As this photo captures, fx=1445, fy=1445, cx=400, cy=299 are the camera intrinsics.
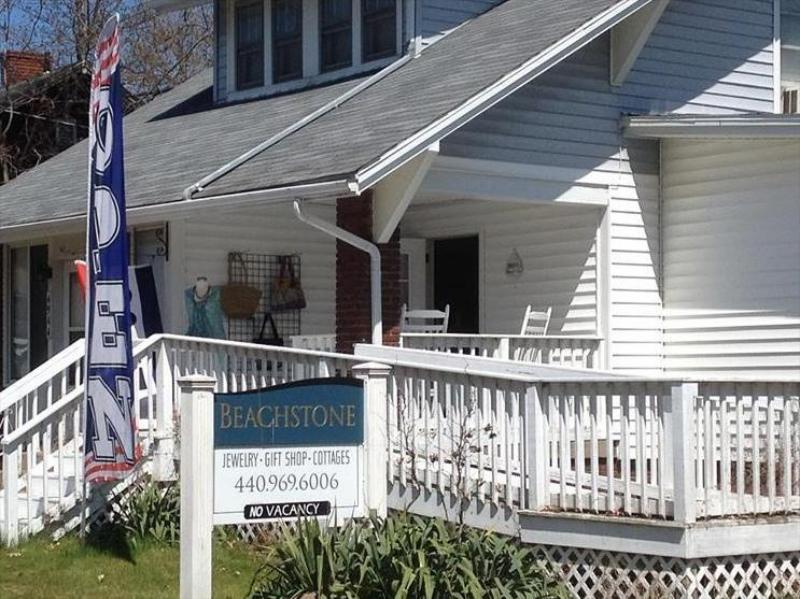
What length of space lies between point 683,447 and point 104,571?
14.0ft

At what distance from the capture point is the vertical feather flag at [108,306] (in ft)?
35.7

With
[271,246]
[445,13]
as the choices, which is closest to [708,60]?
[445,13]

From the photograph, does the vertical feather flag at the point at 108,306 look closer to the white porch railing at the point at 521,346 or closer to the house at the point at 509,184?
the house at the point at 509,184

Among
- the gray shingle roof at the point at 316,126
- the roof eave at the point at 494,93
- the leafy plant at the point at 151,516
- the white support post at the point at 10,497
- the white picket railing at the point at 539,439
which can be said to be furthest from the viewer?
the gray shingle roof at the point at 316,126

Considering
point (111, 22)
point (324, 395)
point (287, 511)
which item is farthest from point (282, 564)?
point (111, 22)

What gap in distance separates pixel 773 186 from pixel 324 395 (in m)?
7.16

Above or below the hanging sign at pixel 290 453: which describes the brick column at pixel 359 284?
above

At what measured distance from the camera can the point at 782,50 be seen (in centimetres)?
1738

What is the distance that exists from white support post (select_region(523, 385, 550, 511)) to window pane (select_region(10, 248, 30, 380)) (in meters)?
11.3

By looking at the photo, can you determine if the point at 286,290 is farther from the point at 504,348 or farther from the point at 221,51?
the point at 221,51

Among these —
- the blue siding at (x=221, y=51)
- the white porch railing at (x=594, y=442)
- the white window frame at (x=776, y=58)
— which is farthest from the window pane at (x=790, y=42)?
the white porch railing at (x=594, y=442)

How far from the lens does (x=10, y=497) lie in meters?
11.5

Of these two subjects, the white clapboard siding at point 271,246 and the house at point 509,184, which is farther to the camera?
the white clapboard siding at point 271,246

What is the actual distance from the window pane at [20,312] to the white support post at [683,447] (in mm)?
12221
